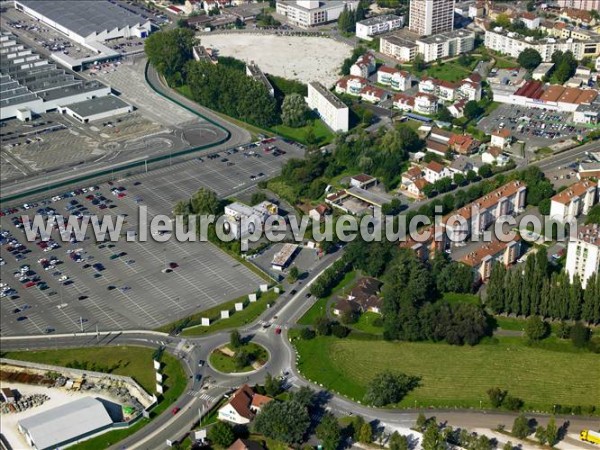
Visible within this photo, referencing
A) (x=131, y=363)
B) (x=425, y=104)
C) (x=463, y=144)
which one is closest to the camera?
(x=131, y=363)

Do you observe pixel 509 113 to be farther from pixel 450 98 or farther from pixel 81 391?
pixel 81 391

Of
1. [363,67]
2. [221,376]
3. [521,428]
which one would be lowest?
[221,376]

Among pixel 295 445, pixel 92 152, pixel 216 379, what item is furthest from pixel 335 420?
pixel 92 152

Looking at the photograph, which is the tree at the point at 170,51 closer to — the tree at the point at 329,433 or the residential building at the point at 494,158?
the residential building at the point at 494,158

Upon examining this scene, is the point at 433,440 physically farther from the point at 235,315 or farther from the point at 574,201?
the point at 574,201

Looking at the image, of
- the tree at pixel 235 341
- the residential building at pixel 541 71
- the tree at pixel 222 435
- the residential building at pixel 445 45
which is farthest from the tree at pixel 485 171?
the tree at pixel 222 435

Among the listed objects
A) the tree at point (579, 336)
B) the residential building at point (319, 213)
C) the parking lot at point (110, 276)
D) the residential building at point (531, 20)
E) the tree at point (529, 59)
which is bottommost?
the parking lot at point (110, 276)

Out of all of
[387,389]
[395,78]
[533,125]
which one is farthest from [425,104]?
[387,389]
